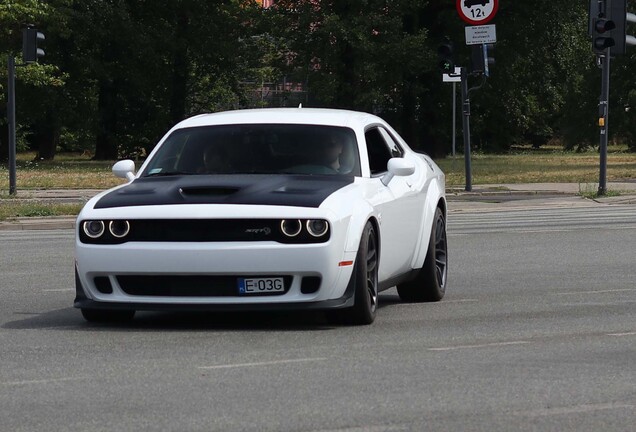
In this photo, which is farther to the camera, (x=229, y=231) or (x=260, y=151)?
(x=260, y=151)

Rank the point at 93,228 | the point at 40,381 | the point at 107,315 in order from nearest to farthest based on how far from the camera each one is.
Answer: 1. the point at 40,381
2. the point at 93,228
3. the point at 107,315

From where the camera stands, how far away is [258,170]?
37.2 ft

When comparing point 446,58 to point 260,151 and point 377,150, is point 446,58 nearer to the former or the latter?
point 377,150

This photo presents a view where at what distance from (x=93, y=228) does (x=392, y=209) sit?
7.16 feet

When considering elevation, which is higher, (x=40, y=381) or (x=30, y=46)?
(x=30, y=46)

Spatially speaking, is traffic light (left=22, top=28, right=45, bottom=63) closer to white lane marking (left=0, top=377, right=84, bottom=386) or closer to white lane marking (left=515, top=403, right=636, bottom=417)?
white lane marking (left=0, top=377, right=84, bottom=386)

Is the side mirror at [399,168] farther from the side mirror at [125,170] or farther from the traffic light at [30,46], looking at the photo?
the traffic light at [30,46]

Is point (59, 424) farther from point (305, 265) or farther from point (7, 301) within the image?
point (7, 301)

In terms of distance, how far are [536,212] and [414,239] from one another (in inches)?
600

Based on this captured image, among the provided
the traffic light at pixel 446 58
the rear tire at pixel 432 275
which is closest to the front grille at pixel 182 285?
the rear tire at pixel 432 275

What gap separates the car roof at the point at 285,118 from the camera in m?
11.8

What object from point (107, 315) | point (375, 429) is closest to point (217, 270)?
point (107, 315)

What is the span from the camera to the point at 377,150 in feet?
40.0

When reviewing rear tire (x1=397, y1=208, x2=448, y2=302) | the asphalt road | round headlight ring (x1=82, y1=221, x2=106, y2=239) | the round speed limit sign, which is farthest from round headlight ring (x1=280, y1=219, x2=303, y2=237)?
the round speed limit sign
